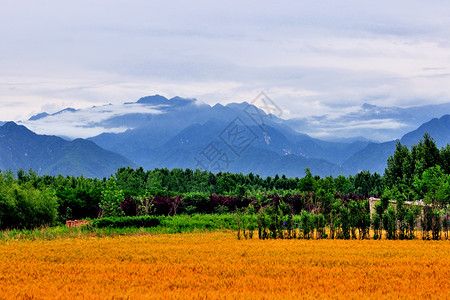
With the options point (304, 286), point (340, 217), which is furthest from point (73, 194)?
point (304, 286)

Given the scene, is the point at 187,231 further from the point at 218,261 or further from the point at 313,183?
the point at 313,183

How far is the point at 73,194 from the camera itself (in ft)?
101

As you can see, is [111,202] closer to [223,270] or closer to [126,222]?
[126,222]

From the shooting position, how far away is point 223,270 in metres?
13.1

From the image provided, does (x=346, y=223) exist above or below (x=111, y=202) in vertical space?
below

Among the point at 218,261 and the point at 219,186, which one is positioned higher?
the point at 219,186

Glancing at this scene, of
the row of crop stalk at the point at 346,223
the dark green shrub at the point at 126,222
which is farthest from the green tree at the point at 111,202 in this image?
the row of crop stalk at the point at 346,223

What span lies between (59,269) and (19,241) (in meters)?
8.08

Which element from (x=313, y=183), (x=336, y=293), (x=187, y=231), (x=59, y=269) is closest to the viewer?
(x=336, y=293)

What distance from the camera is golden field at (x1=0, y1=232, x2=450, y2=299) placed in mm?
10797

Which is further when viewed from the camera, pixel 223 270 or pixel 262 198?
pixel 262 198

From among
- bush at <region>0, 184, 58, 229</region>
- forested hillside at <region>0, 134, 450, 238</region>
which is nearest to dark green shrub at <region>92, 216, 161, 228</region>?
bush at <region>0, 184, 58, 229</region>

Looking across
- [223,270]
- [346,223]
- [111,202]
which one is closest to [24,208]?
[111,202]

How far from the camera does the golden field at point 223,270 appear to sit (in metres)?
10.8
